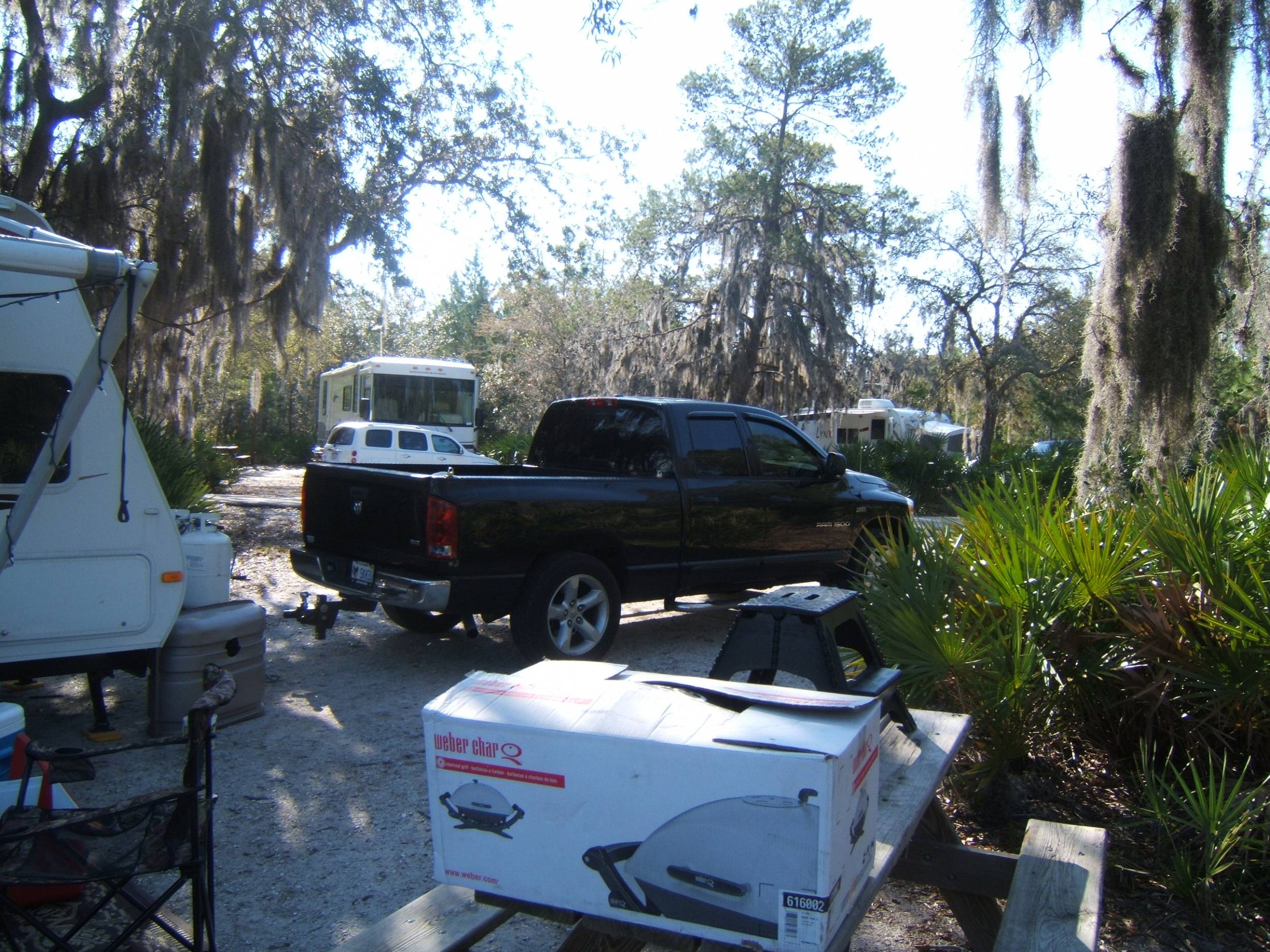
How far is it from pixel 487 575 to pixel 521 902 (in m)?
4.66

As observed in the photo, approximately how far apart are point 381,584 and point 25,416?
230 centimetres

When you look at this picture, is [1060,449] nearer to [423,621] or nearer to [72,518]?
[423,621]

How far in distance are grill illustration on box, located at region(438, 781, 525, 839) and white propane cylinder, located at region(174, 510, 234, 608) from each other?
13.9ft

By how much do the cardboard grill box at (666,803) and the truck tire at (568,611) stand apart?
4.71 m

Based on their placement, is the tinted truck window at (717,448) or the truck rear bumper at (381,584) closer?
the truck rear bumper at (381,584)

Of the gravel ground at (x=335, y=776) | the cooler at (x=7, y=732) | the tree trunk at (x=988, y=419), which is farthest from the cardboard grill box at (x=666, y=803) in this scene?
the tree trunk at (x=988, y=419)

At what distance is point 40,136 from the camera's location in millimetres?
11609

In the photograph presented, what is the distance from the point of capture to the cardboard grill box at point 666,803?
6.13ft

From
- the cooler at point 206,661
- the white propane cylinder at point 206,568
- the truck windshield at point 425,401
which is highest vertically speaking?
the truck windshield at point 425,401

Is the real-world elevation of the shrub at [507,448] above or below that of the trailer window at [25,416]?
below

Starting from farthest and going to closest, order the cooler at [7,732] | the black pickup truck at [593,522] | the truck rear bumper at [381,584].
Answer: the black pickup truck at [593,522] → the truck rear bumper at [381,584] → the cooler at [7,732]

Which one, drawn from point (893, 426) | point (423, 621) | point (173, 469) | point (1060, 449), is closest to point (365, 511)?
point (423, 621)

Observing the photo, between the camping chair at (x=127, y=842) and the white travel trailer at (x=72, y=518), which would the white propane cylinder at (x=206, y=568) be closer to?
the white travel trailer at (x=72, y=518)

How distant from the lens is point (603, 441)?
845 centimetres
